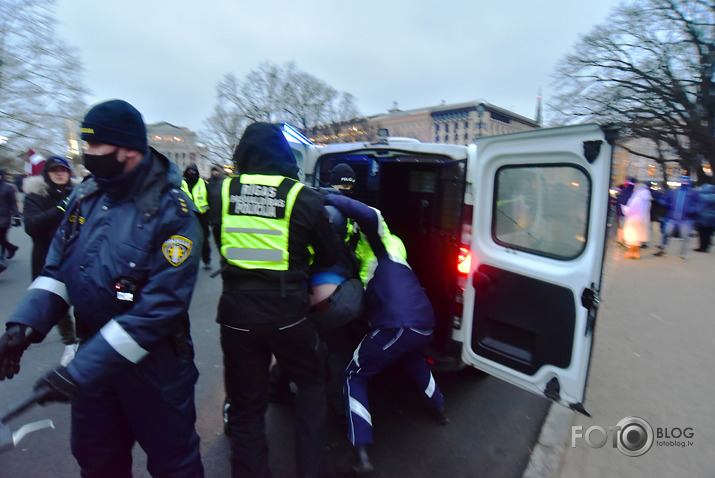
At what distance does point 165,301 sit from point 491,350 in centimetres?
220

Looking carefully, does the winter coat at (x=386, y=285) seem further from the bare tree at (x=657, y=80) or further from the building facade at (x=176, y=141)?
the building facade at (x=176, y=141)

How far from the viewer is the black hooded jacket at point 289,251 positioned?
2.05 meters

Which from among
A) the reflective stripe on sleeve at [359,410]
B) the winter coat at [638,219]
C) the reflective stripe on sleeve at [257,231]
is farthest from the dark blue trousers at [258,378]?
the winter coat at [638,219]

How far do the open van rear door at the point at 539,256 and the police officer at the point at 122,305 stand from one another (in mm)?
1944

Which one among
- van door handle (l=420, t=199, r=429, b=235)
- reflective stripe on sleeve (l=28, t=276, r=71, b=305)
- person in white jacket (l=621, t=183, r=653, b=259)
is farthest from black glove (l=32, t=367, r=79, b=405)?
person in white jacket (l=621, t=183, r=653, b=259)

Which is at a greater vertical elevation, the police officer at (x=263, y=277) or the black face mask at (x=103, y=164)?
the black face mask at (x=103, y=164)

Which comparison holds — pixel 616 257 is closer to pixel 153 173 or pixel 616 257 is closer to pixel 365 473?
pixel 365 473

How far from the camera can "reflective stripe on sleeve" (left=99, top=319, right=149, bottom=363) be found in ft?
5.10

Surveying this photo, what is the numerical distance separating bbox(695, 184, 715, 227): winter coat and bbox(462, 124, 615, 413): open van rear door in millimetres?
10385

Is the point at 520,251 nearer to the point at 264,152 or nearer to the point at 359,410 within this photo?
the point at 359,410

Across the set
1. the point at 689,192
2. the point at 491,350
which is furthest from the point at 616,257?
the point at 491,350

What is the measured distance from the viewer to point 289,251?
2.07 m

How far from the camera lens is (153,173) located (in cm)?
176

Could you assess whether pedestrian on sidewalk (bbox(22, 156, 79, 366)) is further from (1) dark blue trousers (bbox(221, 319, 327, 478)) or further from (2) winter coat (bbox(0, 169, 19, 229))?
(2) winter coat (bbox(0, 169, 19, 229))
